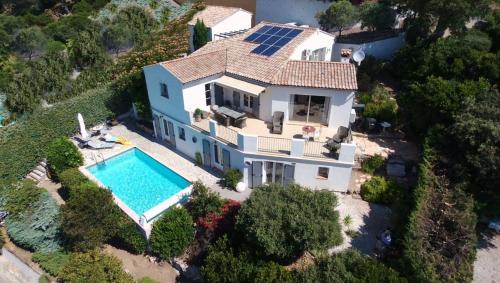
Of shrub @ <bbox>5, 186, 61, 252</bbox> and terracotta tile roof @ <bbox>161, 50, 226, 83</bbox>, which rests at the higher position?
terracotta tile roof @ <bbox>161, 50, 226, 83</bbox>

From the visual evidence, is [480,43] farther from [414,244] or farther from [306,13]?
[414,244]

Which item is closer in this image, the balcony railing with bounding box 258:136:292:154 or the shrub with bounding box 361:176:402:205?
the shrub with bounding box 361:176:402:205

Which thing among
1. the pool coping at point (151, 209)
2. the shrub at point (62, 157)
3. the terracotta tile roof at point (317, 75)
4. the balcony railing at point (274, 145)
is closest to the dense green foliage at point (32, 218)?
the shrub at point (62, 157)

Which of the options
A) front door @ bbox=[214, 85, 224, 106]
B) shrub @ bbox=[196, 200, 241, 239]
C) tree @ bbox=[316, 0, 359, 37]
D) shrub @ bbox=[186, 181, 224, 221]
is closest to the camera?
shrub @ bbox=[196, 200, 241, 239]

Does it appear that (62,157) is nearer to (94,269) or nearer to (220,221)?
(94,269)

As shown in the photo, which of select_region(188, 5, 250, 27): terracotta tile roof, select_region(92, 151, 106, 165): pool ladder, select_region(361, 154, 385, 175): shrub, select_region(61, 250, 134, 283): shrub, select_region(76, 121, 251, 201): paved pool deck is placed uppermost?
select_region(188, 5, 250, 27): terracotta tile roof

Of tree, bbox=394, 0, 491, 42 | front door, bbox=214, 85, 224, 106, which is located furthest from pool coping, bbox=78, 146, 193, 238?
tree, bbox=394, 0, 491, 42

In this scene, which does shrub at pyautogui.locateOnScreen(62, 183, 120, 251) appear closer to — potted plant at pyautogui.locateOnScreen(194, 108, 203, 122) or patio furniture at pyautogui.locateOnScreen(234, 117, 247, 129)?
potted plant at pyautogui.locateOnScreen(194, 108, 203, 122)
